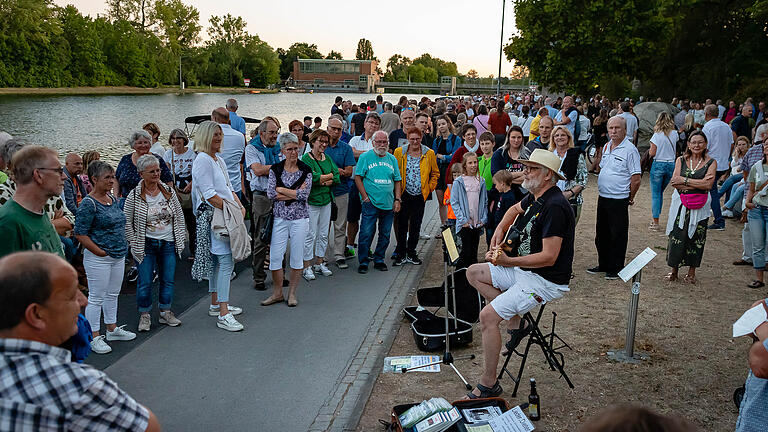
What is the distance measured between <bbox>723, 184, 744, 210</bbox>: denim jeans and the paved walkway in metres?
7.92

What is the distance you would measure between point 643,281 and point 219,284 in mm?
5614

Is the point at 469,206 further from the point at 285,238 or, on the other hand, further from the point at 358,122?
the point at 358,122

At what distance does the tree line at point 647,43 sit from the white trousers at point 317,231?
2417 centimetres

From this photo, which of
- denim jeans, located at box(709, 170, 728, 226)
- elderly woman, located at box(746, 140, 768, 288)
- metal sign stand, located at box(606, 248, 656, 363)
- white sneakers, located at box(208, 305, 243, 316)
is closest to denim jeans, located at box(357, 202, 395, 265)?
white sneakers, located at box(208, 305, 243, 316)

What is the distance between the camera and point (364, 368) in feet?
17.9

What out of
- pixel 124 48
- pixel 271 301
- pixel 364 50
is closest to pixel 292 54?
pixel 364 50

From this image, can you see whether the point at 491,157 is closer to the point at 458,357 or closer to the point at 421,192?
the point at 421,192

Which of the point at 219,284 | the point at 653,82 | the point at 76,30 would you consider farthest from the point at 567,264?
the point at 76,30

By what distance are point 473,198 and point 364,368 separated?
10.0 ft

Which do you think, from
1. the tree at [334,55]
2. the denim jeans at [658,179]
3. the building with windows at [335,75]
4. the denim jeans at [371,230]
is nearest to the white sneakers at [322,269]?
the denim jeans at [371,230]

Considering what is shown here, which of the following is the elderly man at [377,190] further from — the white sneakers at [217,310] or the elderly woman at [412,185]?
the white sneakers at [217,310]

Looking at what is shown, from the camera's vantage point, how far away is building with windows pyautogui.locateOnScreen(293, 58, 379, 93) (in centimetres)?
12656

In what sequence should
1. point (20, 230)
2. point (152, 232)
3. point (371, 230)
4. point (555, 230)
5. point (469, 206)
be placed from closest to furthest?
point (20, 230), point (555, 230), point (152, 232), point (469, 206), point (371, 230)

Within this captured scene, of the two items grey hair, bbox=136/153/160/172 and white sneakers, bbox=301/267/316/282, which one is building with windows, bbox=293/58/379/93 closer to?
white sneakers, bbox=301/267/316/282
